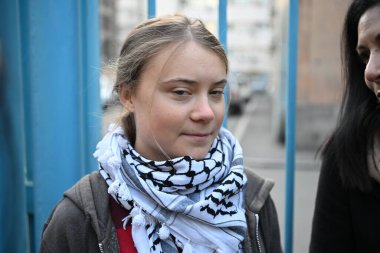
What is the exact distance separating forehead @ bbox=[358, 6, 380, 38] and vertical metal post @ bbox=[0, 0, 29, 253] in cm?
123

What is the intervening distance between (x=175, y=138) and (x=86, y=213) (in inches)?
13.7

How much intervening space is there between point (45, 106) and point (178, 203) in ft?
2.28

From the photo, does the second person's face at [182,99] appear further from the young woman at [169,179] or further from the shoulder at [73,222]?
the shoulder at [73,222]

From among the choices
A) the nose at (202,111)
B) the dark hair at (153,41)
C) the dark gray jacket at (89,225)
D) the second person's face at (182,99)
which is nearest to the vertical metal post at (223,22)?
the dark hair at (153,41)

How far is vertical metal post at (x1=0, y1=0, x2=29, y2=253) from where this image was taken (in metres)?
1.77

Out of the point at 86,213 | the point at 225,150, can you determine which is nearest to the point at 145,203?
the point at 86,213

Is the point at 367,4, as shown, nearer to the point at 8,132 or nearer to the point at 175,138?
the point at 175,138

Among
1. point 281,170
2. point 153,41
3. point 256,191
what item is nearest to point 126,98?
point 153,41

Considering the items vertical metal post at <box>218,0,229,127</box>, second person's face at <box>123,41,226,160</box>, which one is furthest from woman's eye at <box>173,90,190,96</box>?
vertical metal post at <box>218,0,229,127</box>

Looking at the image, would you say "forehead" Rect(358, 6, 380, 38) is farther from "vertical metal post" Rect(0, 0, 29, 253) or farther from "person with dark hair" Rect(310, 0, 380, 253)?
"vertical metal post" Rect(0, 0, 29, 253)

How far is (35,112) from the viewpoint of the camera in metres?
1.75

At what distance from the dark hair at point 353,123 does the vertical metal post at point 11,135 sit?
1.16 meters

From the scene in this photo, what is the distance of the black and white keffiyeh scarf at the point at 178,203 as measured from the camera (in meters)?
1.37

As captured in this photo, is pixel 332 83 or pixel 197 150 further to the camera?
pixel 332 83
